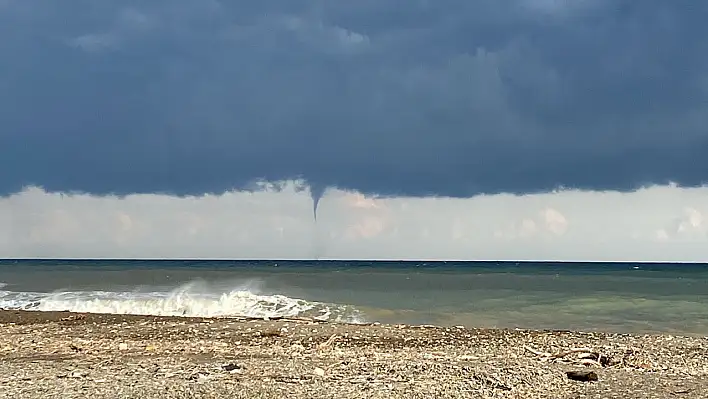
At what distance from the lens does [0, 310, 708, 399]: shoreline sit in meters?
9.25

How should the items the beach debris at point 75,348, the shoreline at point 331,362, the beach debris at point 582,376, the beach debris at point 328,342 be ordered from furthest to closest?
the beach debris at point 328,342 → the beach debris at point 75,348 → the beach debris at point 582,376 → the shoreline at point 331,362

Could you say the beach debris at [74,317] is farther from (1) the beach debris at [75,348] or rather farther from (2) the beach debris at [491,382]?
A: (2) the beach debris at [491,382]

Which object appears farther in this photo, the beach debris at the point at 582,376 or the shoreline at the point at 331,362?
the beach debris at the point at 582,376

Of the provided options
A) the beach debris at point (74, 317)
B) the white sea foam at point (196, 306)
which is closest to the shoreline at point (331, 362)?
the beach debris at point (74, 317)

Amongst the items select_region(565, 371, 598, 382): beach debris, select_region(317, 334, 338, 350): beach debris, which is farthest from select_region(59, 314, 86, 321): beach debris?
select_region(565, 371, 598, 382): beach debris

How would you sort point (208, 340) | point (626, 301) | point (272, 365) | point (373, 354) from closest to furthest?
point (272, 365) → point (373, 354) → point (208, 340) → point (626, 301)

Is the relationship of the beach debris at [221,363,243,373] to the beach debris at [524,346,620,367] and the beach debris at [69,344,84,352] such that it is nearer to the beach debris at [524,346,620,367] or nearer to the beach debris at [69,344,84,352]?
the beach debris at [69,344,84,352]

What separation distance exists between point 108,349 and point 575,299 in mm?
24445

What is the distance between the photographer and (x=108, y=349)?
13391 mm

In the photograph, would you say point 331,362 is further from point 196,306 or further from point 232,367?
point 196,306

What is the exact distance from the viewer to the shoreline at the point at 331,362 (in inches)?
364

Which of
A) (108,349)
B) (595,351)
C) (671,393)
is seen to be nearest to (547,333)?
(595,351)

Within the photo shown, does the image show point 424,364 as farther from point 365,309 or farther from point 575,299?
point 575,299

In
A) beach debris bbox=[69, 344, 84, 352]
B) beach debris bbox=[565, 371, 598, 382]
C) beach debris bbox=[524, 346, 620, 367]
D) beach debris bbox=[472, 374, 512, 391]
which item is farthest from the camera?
beach debris bbox=[69, 344, 84, 352]
